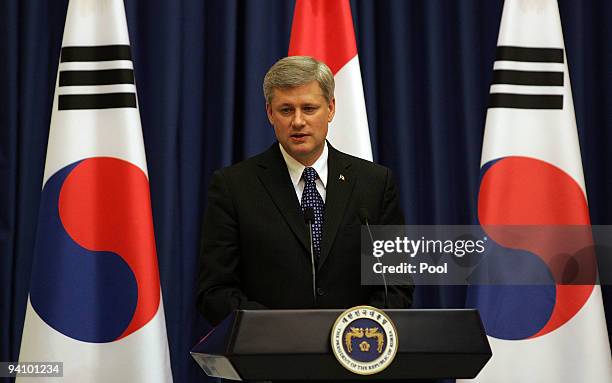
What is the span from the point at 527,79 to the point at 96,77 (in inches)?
73.2

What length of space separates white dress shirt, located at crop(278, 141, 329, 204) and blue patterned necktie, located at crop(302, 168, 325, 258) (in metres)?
0.02

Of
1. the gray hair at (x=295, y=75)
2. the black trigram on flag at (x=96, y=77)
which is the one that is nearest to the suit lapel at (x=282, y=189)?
the gray hair at (x=295, y=75)

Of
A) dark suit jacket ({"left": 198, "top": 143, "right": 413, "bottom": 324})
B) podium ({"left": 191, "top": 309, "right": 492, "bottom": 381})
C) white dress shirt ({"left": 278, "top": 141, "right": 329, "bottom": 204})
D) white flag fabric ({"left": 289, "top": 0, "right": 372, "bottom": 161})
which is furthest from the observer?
white flag fabric ({"left": 289, "top": 0, "right": 372, "bottom": 161})

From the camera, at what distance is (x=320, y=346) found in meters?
1.60

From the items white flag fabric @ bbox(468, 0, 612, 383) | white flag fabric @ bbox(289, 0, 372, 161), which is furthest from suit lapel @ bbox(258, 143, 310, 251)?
white flag fabric @ bbox(468, 0, 612, 383)

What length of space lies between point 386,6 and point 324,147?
1.59 metres

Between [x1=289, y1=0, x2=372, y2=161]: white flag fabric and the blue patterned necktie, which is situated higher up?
[x1=289, y1=0, x2=372, y2=161]: white flag fabric

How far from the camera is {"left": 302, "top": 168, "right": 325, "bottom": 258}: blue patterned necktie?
2373mm

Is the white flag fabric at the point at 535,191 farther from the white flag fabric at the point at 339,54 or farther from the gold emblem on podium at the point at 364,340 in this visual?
the gold emblem on podium at the point at 364,340

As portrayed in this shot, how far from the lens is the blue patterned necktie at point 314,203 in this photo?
2.37 m

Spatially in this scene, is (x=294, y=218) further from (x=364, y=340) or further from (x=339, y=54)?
(x=339, y=54)

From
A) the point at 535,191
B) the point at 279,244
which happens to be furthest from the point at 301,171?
the point at 535,191

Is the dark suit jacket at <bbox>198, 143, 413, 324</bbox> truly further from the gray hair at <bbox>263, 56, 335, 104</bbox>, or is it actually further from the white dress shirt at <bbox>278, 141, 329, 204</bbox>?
the gray hair at <bbox>263, 56, 335, 104</bbox>

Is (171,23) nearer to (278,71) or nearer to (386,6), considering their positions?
(386,6)
